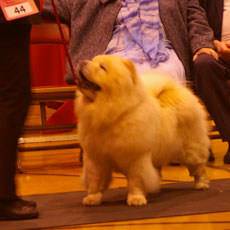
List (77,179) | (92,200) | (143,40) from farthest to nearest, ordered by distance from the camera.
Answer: (143,40)
(77,179)
(92,200)

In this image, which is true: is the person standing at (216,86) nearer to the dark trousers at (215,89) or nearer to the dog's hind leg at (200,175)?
the dark trousers at (215,89)

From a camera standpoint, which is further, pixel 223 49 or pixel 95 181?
pixel 223 49

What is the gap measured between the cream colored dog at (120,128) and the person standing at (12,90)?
0.27 m

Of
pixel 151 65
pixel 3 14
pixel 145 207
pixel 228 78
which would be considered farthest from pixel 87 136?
pixel 228 78

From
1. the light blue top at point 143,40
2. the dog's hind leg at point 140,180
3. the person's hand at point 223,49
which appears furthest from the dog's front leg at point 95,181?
the person's hand at point 223,49

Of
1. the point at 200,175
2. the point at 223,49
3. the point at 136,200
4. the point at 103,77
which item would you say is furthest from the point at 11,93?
the point at 223,49

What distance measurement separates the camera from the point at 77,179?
276 centimetres

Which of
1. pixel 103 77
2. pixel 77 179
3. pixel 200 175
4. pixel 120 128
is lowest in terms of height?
pixel 77 179

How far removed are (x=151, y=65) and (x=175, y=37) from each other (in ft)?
0.94

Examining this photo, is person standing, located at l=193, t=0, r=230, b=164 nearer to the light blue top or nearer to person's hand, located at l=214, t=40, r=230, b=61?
person's hand, located at l=214, t=40, r=230, b=61

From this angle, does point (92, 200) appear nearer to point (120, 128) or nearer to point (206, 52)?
point (120, 128)

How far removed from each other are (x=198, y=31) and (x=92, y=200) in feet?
4.57

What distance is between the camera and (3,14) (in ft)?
5.35

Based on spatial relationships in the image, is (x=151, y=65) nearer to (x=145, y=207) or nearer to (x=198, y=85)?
(x=198, y=85)
